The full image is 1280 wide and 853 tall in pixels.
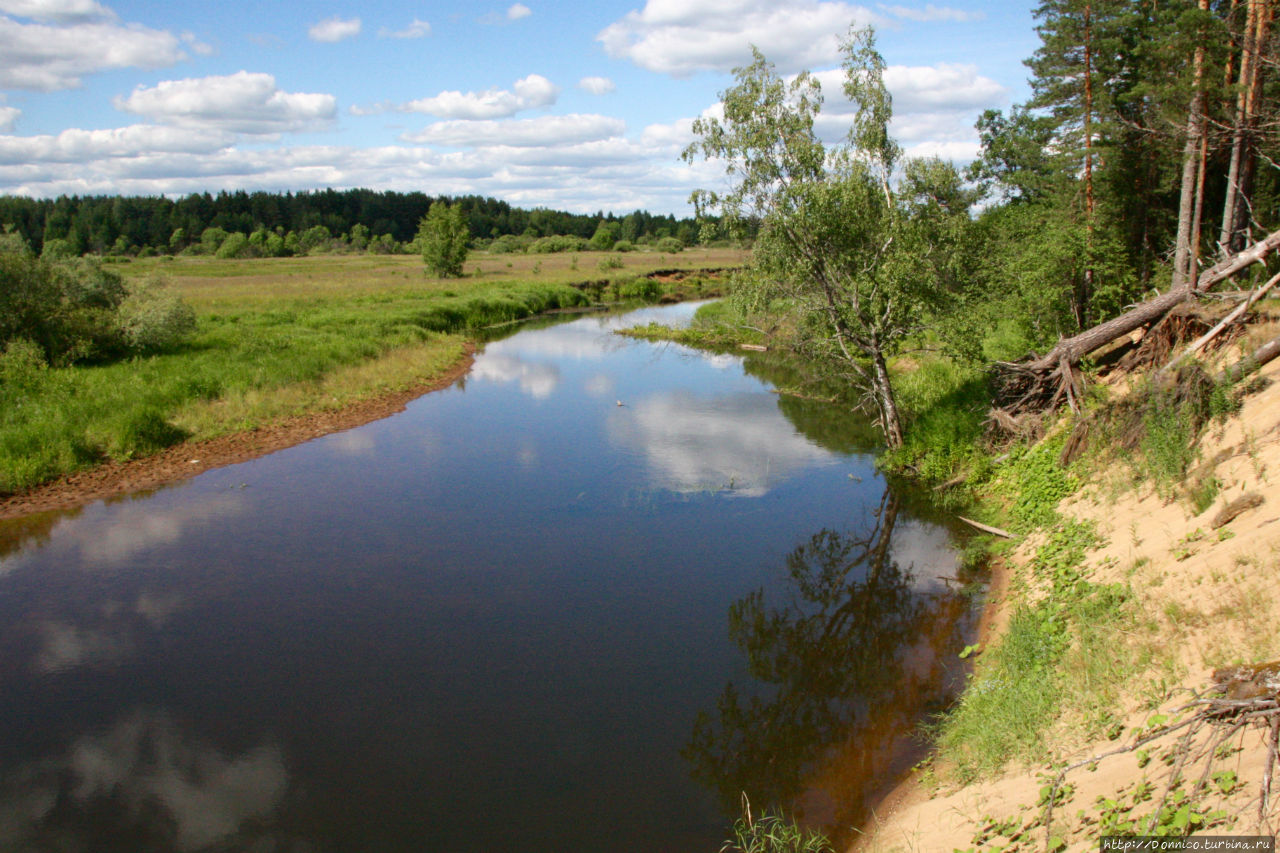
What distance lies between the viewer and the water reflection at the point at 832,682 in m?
8.69

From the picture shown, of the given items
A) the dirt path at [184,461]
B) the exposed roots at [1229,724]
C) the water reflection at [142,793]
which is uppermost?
the exposed roots at [1229,724]

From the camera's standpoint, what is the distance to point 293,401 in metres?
25.7

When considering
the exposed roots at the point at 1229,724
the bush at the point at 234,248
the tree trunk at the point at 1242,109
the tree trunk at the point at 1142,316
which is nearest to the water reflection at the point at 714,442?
the tree trunk at the point at 1142,316

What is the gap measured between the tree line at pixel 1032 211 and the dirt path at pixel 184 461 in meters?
13.9

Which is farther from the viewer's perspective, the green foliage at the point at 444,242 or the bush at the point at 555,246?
the bush at the point at 555,246

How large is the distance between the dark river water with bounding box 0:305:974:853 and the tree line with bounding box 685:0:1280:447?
14.0 feet

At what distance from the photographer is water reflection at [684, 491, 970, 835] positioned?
869cm

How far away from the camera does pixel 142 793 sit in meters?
8.51

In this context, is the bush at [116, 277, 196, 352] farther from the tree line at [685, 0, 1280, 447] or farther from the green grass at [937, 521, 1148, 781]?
the green grass at [937, 521, 1148, 781]

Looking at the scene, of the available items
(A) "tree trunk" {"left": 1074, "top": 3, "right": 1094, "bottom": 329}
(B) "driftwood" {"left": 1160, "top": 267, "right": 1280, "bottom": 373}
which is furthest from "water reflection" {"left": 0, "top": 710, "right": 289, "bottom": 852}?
(A) "tree trunk" {"left": 1074, "top": 3, "right": 1094, "bottom": 329}

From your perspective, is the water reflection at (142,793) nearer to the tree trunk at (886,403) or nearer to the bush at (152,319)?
the tree trunk at (886,403)

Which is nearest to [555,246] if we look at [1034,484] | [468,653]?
[1034,484]

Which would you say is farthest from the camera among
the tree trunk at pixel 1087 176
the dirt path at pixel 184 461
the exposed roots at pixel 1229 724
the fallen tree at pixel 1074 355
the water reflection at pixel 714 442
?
the tree trunk at pixel 1087 176

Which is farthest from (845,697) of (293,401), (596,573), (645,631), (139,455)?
(293,401)
